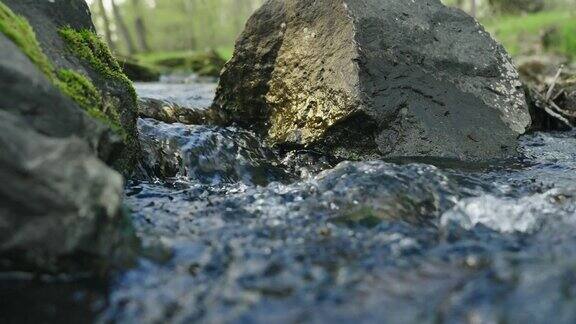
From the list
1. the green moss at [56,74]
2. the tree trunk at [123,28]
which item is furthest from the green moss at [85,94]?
the tree trunk at [123,28]

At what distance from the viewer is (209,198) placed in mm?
4262

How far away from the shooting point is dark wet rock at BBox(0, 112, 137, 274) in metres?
Result: 2.46

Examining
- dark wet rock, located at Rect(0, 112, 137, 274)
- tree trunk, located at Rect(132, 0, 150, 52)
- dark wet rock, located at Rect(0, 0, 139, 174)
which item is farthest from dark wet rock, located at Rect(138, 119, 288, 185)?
tree trunk, located at Rect(132, 0, 150, 52)

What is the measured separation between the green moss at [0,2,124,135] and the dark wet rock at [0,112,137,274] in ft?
3.29

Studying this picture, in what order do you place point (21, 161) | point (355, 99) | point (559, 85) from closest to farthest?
point (21, 161) < point (355, 99) < point (559, 85)

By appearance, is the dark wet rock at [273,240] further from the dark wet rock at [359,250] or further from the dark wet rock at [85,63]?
the dark wet rock at [85,63]

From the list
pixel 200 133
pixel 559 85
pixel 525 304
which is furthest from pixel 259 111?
pixel 559 85

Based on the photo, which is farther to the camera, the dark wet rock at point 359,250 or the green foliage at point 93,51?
the green foliage at point 93,51

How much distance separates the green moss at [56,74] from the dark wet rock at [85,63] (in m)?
0.01

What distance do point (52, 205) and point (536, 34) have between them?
→ 92.5 feet

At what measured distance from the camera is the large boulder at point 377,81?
5625 millimetres

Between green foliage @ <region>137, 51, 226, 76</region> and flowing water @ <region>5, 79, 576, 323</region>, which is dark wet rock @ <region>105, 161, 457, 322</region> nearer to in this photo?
flowing water @ <region>5, 79, 576, 323</region>

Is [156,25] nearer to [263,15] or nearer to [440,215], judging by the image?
[263,15]

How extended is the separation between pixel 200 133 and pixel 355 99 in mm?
2009
